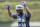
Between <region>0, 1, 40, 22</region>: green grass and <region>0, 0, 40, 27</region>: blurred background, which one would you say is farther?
<region>0, 0, 40, 27</region>: blurred background

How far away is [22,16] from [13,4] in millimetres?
9568

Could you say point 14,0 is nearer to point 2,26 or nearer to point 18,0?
point 18,0

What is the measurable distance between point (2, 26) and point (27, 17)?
6.28 meters

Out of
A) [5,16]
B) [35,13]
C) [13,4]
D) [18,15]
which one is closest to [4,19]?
[5,16]

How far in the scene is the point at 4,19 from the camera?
41.8 ft

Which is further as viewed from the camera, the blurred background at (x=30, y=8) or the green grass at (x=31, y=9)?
the blurred background at (x=30, y=8)

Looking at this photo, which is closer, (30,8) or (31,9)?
(30,8)

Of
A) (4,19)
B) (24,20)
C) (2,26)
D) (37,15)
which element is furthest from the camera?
(37,15)

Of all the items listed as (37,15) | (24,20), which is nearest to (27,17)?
(24,20)

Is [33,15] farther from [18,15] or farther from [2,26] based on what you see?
[18,15]

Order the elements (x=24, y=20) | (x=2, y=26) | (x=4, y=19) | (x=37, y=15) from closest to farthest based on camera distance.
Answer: (x=24, y=20) < (x=2, y=26) < (x=4, y=19) < (x=37, y=15)

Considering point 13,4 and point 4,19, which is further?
point 13,4

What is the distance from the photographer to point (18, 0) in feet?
45.8

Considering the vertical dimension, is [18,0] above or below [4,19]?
above
